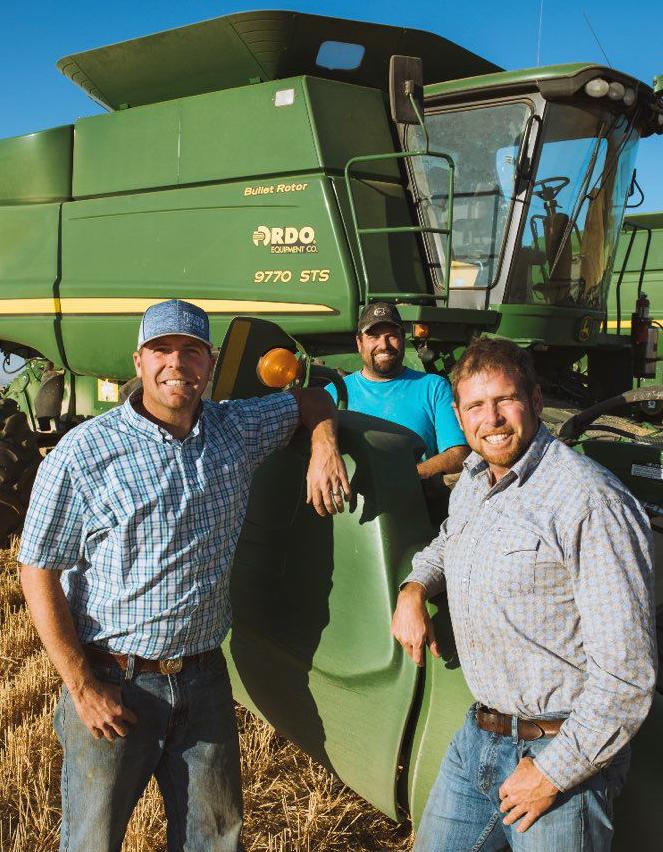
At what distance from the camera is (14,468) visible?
5324 millimetres

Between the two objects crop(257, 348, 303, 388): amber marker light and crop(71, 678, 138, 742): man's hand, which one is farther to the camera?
crop(257, 348, 303, 388): amber marker light

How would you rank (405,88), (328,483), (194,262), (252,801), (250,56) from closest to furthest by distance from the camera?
(328,483) → (252,801) → (405,88) → (250,56) → (194,262)

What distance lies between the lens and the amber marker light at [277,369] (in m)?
2.77

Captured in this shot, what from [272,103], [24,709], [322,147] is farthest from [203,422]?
[272,103]

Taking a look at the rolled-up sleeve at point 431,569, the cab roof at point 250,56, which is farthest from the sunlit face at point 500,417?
the cab roof at point 250,56

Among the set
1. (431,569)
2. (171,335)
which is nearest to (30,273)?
(171,335)

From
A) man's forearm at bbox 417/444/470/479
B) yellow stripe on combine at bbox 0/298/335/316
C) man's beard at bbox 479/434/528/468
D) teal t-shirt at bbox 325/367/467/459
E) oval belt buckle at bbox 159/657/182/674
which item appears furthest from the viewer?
yellow stripe on combine at bbox 0/298/335/316

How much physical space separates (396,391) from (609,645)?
202cm

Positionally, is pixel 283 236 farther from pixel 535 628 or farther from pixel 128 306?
pixel 535 628

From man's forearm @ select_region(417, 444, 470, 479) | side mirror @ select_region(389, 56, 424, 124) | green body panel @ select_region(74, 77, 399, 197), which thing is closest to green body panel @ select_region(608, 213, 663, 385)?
green body panel @ select_region(74, 77, 399, 197)

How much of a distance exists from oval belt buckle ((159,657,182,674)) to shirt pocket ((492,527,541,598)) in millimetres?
838

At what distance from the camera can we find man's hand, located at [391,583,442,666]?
6.24 ft

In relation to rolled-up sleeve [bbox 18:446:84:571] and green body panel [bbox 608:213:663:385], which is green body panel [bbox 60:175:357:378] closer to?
rolled-up sleeve [bbox 18:446:84:571]

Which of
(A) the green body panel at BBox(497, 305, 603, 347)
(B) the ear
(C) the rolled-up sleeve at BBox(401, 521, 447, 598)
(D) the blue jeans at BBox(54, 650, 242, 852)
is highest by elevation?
(A) the green body panel at BBox(497, 305, 603, 347)
